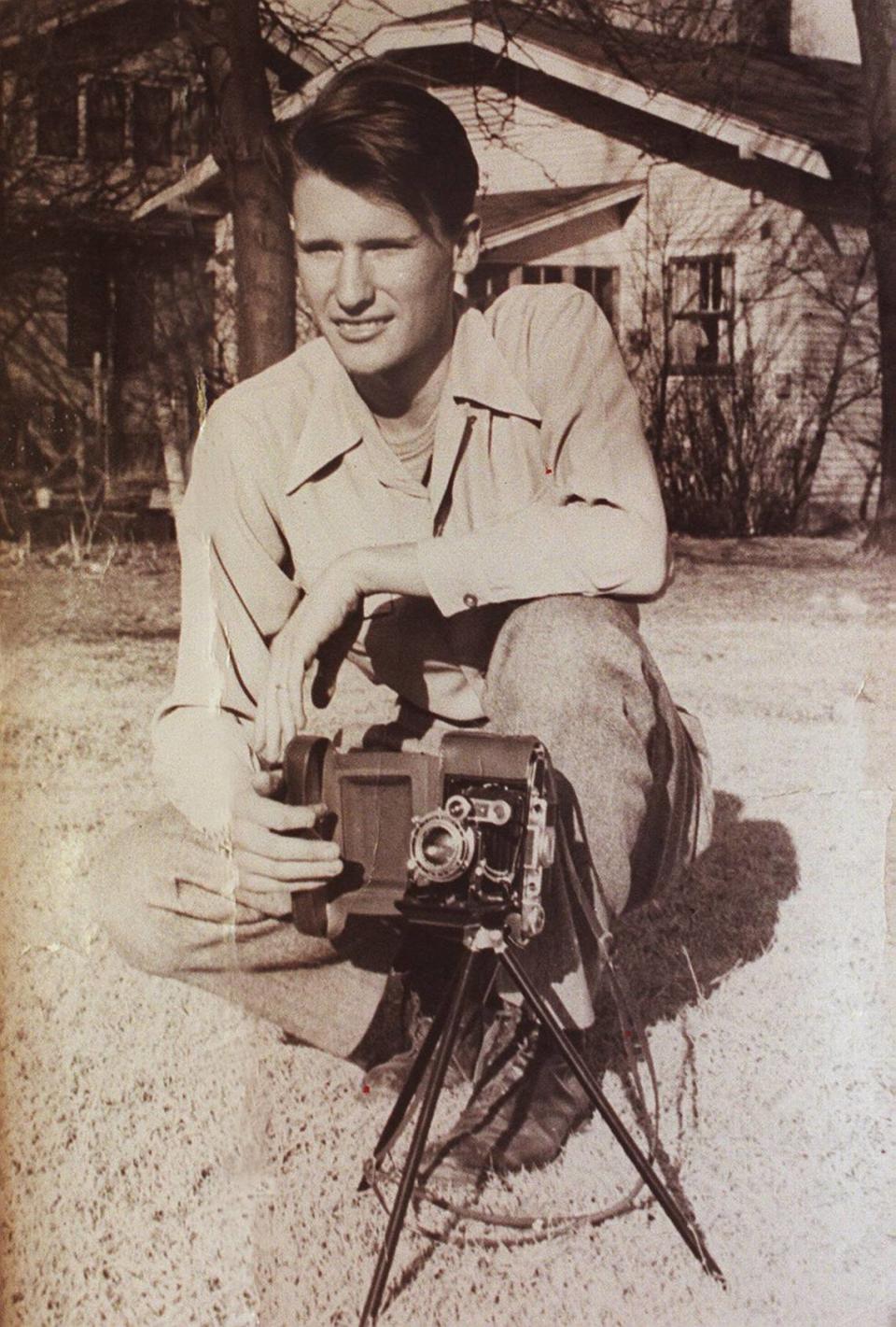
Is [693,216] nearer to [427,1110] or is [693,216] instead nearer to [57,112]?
[57,112]

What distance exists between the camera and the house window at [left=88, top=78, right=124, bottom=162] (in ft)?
5.22

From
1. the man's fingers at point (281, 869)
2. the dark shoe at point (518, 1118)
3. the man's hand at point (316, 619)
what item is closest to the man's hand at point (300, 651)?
the man's hand at point (316, 619)

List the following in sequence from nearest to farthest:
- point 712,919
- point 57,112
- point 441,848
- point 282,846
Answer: point 441,848 < point 282,846 < point 57,112 < point 712,919

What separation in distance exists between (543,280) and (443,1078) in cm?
95

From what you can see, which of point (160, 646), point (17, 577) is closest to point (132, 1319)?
point (160, 646)

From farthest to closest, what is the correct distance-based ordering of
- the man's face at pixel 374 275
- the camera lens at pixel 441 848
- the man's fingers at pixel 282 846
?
the man's face at pixel 374 275, the man's fingers at pixel 282 846, the camera lens at pixel 441 848

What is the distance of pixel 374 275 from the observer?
1563 mm

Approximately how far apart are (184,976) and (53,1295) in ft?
1.25

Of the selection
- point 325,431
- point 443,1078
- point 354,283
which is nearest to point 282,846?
point 443,1078

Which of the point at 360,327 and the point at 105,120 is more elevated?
the point at 105,120

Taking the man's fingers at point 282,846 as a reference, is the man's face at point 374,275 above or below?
above

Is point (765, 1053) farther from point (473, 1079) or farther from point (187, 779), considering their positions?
point (187, 779)

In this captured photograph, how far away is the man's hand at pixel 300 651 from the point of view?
5.05ft

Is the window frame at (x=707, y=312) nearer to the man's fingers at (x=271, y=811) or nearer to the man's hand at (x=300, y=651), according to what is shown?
the man's hand at (x=300, y=651)
